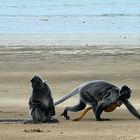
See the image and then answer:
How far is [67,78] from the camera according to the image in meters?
19.5

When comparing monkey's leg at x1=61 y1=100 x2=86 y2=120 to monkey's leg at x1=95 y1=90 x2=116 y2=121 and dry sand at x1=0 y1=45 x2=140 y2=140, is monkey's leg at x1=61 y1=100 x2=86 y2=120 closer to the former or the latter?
dry sand at x1=0 y1=45 x2=140 y2=140

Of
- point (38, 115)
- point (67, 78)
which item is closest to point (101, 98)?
point (38, 115)

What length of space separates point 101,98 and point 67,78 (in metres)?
5.95

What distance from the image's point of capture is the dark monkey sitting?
515 inches

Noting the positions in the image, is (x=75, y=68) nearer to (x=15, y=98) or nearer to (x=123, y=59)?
(x=123, y=59)

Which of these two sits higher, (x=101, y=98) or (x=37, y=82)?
(x=37, y=82)
